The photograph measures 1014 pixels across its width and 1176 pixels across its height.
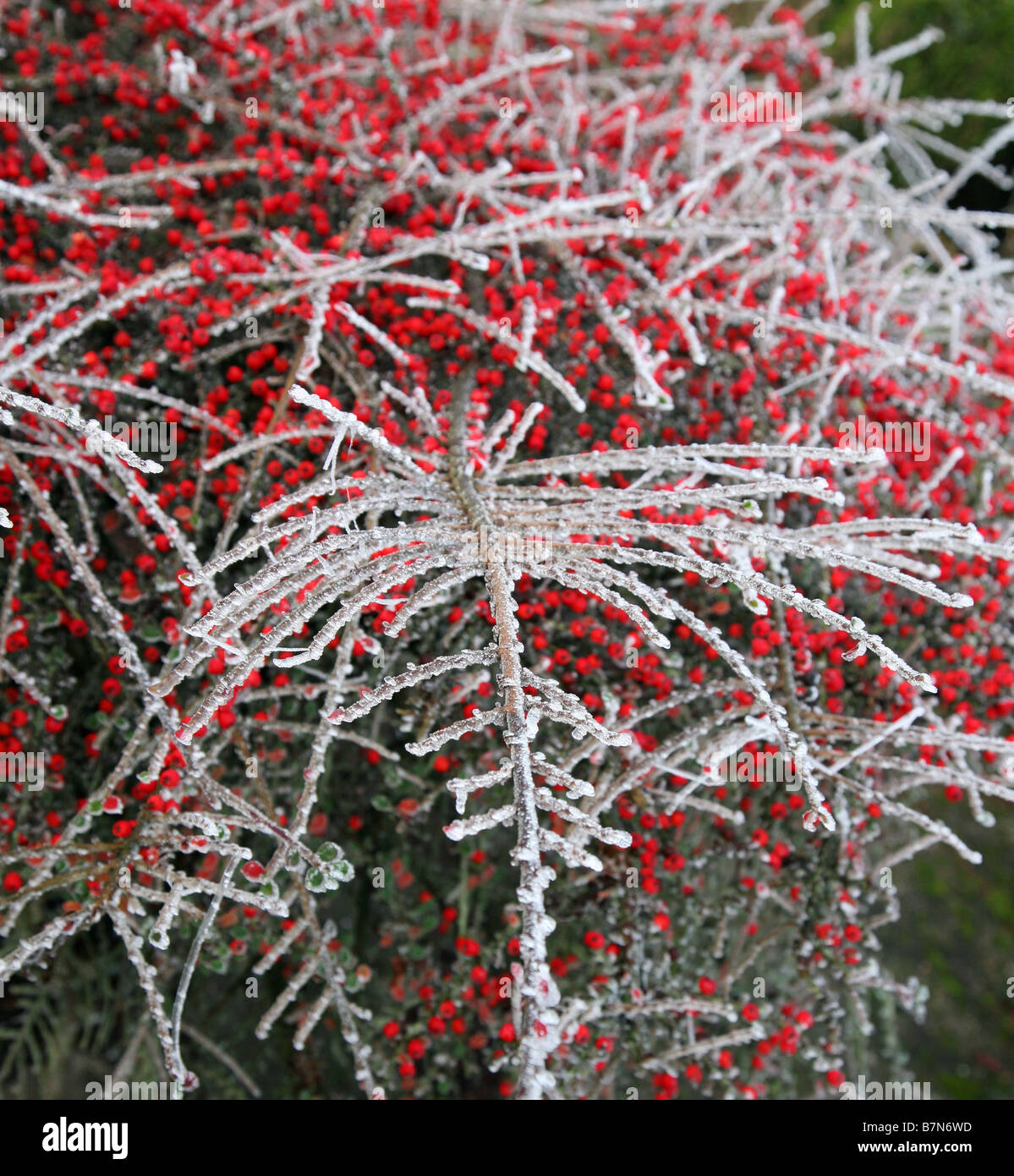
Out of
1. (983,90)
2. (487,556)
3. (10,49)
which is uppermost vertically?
(983,90)

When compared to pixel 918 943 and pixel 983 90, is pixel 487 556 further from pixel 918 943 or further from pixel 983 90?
pixel 983 90

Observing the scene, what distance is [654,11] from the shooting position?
90.8 inches

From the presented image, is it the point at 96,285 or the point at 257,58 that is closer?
the point at 96,285

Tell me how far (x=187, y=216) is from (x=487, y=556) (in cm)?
101

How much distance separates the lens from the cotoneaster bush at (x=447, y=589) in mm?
1126

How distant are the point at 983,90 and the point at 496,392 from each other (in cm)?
243

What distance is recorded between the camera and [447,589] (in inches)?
39.5

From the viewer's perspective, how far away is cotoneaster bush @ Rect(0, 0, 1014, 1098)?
1.13 metres

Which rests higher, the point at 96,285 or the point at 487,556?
the point at 96,285

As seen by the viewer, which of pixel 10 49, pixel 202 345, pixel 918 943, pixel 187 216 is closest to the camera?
pixel 202 345

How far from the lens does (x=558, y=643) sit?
1.30 meters
